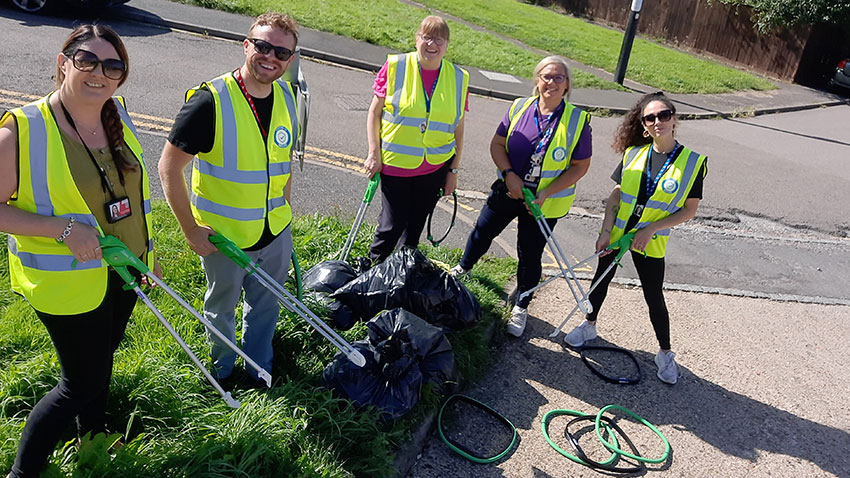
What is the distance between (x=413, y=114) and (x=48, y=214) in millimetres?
2389

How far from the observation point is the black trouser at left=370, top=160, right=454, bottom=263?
14.7 feet

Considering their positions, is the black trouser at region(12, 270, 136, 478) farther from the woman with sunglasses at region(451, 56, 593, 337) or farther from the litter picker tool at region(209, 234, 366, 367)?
the woman with sunglasses at region(451, 56, 593, 337)

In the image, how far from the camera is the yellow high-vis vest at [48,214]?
91.6 inches

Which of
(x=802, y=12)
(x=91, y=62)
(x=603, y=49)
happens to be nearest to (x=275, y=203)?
(x=91, y=62)

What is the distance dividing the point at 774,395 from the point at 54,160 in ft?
15.1

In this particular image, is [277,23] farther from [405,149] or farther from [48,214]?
[405,149]

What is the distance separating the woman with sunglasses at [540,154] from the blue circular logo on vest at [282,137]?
5.94 feet

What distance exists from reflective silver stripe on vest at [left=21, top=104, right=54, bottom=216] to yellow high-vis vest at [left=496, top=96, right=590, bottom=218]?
2941mm

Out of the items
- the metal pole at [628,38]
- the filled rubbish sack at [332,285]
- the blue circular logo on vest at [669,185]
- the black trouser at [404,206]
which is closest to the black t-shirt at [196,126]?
the filled rubbish sack at [332,285]

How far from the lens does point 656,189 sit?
4207 mm

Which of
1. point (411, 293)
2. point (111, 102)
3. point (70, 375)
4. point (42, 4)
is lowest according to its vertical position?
point (411, 293)

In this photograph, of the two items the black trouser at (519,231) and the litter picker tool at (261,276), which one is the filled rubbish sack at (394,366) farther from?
the black trouser at (519,231)

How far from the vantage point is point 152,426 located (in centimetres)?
314

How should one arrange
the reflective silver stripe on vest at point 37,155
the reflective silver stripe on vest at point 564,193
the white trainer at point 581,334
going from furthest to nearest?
1. the white trainer at point 581,334
2. the reflective silver stripe on vest at point 564,193
3. the reflective silver stripe on vest at point 37,155
